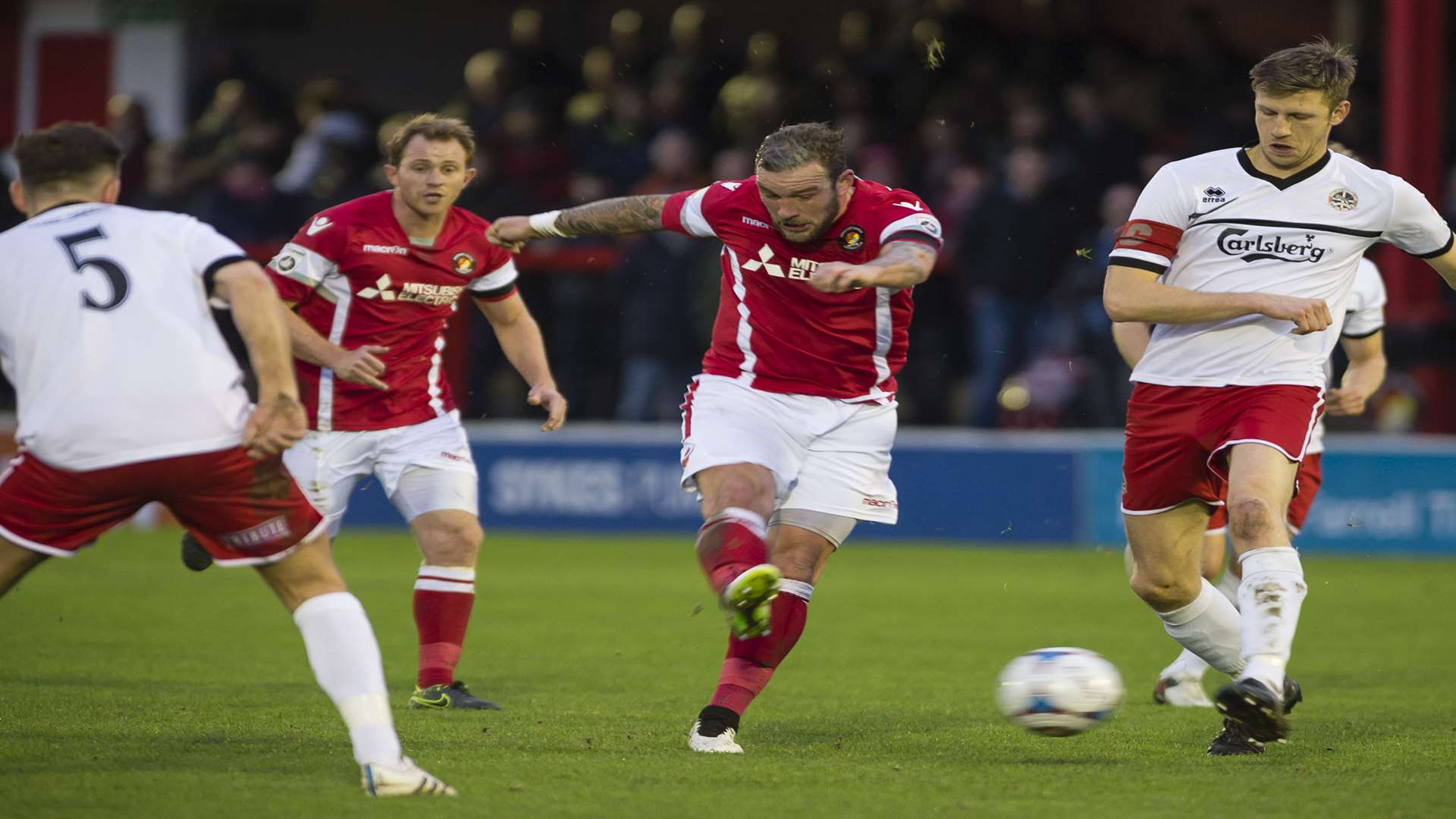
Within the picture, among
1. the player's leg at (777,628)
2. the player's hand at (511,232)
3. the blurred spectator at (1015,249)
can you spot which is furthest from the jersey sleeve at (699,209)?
the blurred spectator at (1015,249)

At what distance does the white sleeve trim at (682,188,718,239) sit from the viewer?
6.68 metres

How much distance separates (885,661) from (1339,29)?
12.3 metres

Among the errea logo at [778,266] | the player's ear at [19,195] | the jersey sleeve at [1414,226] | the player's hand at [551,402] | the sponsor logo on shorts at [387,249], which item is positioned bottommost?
the player's hand at [551,402]

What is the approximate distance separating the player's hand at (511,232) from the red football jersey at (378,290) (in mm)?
658

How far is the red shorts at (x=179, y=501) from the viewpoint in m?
5.12

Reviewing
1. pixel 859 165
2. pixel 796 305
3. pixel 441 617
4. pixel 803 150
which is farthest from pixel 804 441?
pixel 859 165

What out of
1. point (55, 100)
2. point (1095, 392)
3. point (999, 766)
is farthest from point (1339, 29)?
point (999, 766)

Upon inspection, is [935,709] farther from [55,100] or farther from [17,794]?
[55,100]

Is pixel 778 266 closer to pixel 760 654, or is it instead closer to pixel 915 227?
pixel 915 227

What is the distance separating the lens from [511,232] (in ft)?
22.8

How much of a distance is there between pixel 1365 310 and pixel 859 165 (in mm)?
7865

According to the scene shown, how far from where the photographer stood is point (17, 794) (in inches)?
208

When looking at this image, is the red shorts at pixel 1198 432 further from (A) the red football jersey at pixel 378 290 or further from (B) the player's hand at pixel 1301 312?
(A) the red football jersey at pixel 378 290

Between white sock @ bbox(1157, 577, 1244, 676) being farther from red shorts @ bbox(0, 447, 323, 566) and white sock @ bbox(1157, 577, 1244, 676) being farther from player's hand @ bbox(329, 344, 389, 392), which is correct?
red shorts @ bbox(0, 447, 323, 566)
